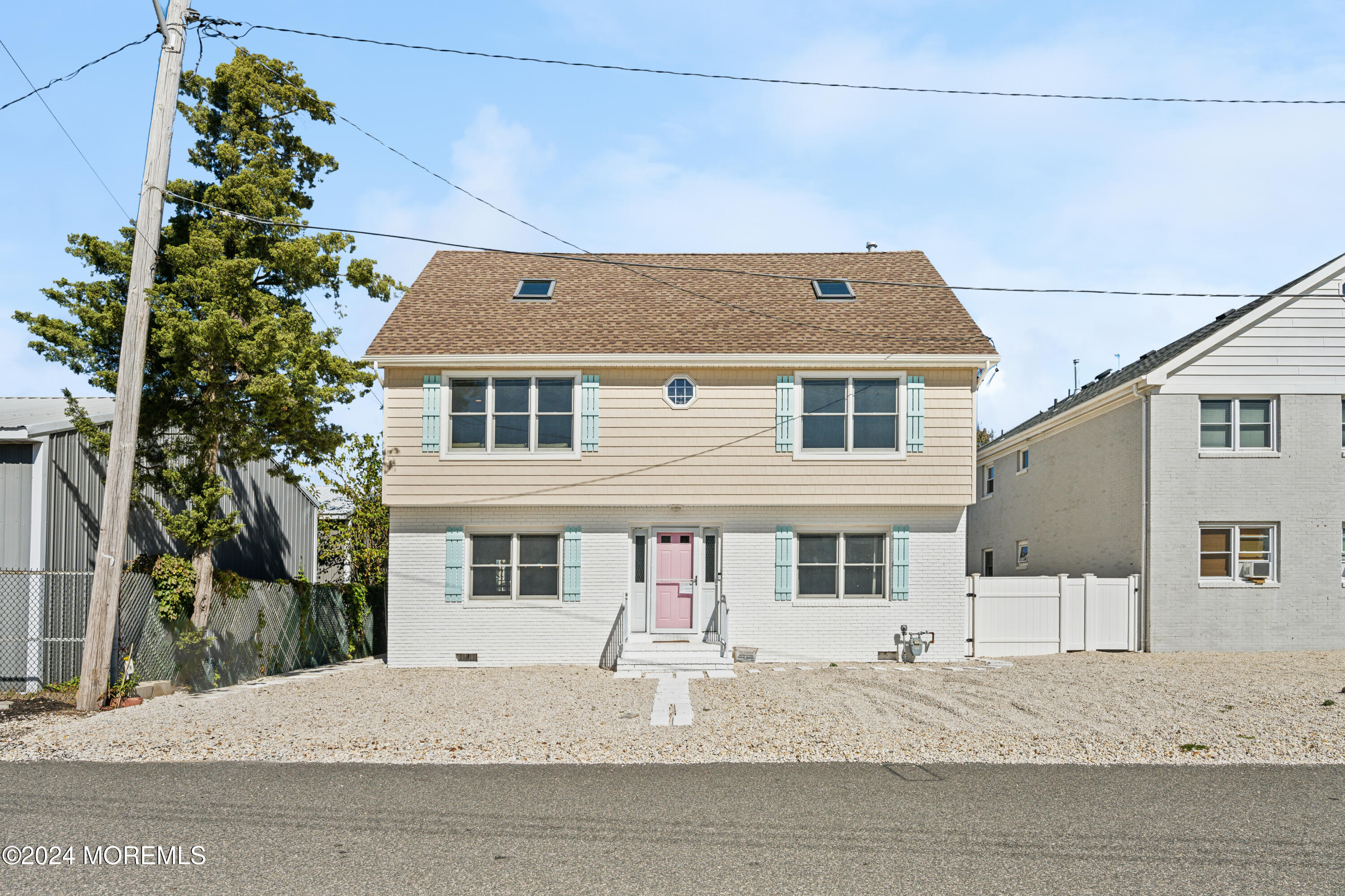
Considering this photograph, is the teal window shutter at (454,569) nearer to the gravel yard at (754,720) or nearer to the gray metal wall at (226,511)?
the gravel yard at (754,720)

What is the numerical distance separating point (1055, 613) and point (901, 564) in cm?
386

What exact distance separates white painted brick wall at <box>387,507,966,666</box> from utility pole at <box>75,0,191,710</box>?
5566 millimetres

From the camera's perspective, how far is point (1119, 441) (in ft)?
67.1

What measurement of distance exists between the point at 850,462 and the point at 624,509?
13.6 ft

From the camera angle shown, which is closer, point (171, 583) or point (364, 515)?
point (171, 583)

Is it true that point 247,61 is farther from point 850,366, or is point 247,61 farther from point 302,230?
point 850,366

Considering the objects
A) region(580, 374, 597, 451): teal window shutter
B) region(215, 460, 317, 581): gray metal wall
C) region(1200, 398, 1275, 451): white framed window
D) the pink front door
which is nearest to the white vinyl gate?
→ region(1200, 398, 1275, 451): white framed window

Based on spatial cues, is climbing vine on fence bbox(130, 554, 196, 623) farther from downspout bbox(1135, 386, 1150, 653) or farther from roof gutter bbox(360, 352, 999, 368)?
downspout bbox(1135, 386, 1150, 653)

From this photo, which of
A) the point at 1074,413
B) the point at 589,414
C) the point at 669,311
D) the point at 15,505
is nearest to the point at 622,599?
the point at 589,414

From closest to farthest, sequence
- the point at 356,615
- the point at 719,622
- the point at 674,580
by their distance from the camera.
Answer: the point at 719,622 → the point at 674,580 → the point at 356,615

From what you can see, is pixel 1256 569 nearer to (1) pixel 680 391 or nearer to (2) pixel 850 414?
(2) pixel 850 414

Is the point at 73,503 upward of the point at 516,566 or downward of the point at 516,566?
upward

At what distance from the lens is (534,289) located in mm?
19828

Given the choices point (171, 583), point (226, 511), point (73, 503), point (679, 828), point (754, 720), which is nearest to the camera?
→ point (679, 828)
